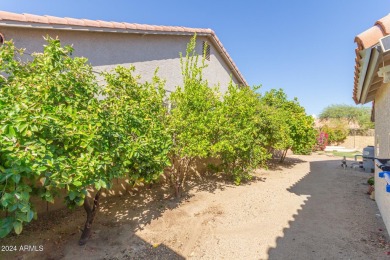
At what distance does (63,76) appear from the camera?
14.9 ft

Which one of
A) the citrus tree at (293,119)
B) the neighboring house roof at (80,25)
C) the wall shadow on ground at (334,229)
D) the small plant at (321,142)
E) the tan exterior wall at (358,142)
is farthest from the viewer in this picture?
the tan exterior wall at (358,142)

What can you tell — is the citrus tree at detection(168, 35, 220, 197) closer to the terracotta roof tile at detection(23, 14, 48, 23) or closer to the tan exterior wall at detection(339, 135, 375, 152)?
the terracotta roof tile at detection(23, 14, 48, 23)

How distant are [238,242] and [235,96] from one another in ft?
18.4

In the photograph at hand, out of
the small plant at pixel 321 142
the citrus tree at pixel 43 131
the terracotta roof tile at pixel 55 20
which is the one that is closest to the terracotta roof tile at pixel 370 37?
the citrus tree at pixel 43 131

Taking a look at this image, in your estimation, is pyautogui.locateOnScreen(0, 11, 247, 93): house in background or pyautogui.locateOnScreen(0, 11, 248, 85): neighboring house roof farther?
pyautogui.locateOnScreen(0, 11, 247, 93): house in background

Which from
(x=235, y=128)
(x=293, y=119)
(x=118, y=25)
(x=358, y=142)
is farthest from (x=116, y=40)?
(x=358, y=142)

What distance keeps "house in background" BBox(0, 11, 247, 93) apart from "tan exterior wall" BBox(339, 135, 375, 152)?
30.2m

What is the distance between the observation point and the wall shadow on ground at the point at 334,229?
505cm

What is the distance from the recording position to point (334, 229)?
245 inches

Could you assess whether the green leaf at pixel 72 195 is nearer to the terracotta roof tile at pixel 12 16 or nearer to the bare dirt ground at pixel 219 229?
the bare dirt ground at pixel 219 229

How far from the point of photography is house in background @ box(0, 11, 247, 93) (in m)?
6.22

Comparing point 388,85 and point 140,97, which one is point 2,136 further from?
point 388,85

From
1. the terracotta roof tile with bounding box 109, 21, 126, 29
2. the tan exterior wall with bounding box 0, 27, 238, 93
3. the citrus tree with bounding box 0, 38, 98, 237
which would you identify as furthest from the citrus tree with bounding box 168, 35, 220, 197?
the terracotta roof tile with bounding box 109, 21, 126, 29

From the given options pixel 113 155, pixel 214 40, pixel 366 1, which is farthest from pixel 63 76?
pixel 214 40
